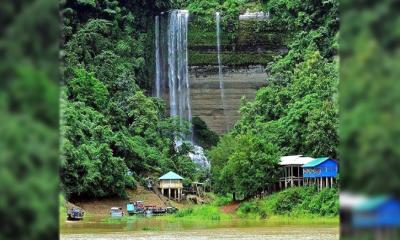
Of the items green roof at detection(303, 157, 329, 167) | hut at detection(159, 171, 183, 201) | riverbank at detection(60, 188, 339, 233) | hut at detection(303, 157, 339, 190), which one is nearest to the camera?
riverbank at detection(60, 188, 339, 233)

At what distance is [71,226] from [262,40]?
73.8 ft

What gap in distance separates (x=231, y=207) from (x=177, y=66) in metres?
13.3

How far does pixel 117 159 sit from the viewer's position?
39.3 metres

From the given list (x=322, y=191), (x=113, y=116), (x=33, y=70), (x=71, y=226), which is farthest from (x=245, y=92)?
(x=33, y=70)

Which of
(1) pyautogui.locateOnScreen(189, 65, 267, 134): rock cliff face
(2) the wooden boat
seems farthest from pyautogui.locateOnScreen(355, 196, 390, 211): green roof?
(1) pyautogui.locateOnScreen(189, 65, 267, 134): rock cliff face

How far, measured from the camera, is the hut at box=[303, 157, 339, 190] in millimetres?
35094

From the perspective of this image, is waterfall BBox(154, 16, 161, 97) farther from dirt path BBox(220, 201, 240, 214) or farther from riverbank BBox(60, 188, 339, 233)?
dirt path BBox(220, 201, 240, 214)

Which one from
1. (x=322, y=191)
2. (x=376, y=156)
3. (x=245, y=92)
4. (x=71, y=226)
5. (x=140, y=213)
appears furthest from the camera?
(x=245, y=92)

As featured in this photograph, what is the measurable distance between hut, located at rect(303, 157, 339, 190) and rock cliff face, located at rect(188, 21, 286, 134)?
1289 cm

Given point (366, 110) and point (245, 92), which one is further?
point (245, 92)

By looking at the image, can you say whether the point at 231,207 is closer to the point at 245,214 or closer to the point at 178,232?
the point at 245,214

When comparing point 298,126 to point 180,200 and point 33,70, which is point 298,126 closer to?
point 180,200

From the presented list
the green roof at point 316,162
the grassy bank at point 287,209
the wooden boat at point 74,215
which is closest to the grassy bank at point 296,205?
the grassy bank at point 287,209

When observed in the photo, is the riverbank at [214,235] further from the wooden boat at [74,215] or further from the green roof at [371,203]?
the green roof at [371,203]
